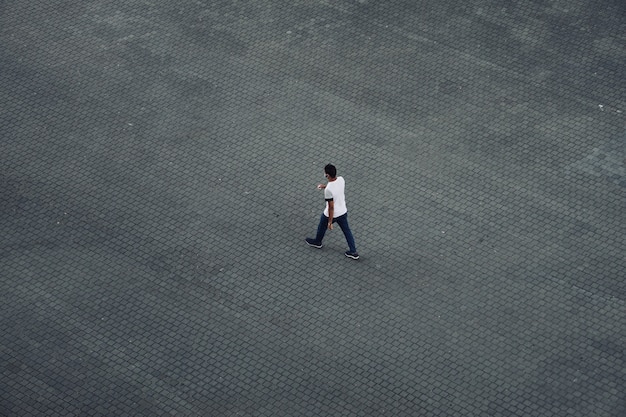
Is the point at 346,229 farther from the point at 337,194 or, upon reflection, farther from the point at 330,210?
the point at 337,194

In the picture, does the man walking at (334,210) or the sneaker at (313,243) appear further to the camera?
the sneaker at (313,243)

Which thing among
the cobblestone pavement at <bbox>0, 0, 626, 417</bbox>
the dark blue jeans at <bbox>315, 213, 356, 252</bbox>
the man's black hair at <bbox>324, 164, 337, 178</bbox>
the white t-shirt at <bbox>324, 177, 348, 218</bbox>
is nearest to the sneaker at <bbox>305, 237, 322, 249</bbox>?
the cobblestone pavement at <bbox>0, 0, 626, 417</bbox>

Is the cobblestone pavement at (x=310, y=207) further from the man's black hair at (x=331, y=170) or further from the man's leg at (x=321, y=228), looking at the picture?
the man's black hair at (x=331, y=170)

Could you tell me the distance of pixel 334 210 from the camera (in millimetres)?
11375

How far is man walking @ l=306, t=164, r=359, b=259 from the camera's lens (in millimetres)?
11113

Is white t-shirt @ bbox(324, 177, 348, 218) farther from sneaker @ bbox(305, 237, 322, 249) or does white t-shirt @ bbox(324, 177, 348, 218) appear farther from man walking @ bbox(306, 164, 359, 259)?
sneaker @ bbox(305, 237, 322, 249)

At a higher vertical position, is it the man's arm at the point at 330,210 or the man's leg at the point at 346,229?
the man's arm at the point at 330,210

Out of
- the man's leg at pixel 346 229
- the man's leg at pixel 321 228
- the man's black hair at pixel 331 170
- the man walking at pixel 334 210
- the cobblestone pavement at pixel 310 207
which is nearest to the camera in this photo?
the cobblestone pavement at pixel 310 207

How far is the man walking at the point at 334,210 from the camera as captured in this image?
36.5 ft

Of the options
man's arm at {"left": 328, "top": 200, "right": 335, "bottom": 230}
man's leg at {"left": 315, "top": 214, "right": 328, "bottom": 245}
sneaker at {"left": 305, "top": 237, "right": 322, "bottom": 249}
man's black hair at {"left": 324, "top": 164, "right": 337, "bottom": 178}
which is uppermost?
man's black hair at {"left": 324, "top": 164, "right": 337, "bottom": 178}

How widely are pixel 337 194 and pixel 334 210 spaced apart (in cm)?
27

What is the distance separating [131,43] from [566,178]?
24.1ft

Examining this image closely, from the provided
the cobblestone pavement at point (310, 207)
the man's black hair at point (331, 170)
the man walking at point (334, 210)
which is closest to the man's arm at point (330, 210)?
the man walking at point (334, 210)

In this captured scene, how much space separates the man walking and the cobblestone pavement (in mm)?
318
